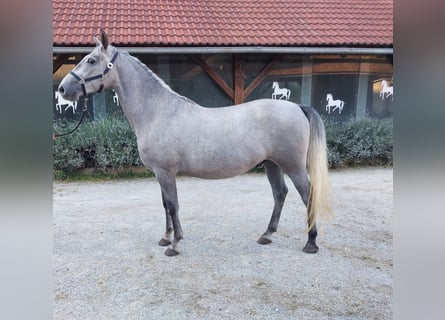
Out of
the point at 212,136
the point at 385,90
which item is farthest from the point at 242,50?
the point at 212,136

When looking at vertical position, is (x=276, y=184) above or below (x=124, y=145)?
below

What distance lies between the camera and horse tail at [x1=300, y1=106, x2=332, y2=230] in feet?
8.50

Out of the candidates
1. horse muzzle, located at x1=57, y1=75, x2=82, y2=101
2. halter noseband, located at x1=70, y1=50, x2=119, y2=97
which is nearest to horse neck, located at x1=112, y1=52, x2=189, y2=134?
halter noseband, located at x1=70, y1=50, x2=119, y2=97

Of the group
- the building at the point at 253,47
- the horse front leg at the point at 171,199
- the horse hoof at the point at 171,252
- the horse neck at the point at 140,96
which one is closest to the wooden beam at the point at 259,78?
the building at the point at 253,47

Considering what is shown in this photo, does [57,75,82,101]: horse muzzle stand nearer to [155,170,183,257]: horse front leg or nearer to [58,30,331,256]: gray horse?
[58,30,331,256]: gray horse

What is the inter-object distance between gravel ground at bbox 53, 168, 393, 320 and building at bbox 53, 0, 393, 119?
93.2 inches

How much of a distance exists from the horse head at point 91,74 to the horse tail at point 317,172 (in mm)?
1680

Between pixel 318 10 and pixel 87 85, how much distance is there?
5.47 m

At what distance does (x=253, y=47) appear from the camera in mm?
5391

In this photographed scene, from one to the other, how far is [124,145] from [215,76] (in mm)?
2030

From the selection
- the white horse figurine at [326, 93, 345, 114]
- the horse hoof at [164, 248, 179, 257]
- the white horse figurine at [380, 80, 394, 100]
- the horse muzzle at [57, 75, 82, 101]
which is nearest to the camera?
the horse muzzle at [57, 75, 82, 101]

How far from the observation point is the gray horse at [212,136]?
8.40ft

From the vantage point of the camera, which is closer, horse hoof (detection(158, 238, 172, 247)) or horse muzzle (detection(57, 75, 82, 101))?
horse muzzle (detection(57, 75, 82, 101))

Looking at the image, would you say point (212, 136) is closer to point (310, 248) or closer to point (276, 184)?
point (276, 184)
